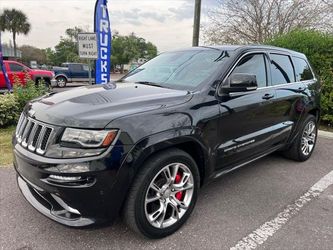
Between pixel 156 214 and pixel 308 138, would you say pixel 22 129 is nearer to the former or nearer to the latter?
pixel 156 214

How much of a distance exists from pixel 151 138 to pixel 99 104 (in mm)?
550

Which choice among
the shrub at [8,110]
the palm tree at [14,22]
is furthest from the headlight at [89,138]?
the palm tree at [14,22]

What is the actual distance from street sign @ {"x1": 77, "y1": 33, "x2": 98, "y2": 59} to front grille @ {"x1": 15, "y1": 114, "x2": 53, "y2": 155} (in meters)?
3.81

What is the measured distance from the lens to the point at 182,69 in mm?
3465

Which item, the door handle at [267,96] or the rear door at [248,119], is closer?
the rear door at [248,119]

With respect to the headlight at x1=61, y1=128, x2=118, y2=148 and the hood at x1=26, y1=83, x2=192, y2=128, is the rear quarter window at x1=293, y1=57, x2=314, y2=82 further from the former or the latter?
the headlight at x1=61, y1=128, x2=118, y2=148

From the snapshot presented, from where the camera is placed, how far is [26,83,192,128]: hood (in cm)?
230

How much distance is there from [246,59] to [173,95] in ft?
4.06

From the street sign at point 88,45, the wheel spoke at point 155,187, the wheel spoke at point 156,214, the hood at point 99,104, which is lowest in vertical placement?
the wheel spoke at point 156,214

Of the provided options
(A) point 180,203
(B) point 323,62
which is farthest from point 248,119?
(B) point 323,62

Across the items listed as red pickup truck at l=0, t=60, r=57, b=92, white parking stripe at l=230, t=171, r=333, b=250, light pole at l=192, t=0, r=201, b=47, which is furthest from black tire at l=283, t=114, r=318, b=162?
red pickup truck at l=0, t=60, r=57, b=92

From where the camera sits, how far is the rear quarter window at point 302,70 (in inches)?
181

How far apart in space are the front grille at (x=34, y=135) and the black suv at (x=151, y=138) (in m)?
0.01

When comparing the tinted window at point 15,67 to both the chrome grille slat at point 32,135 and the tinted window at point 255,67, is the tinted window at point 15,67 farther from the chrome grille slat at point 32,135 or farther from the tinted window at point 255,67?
the tinted window at point 255,67
